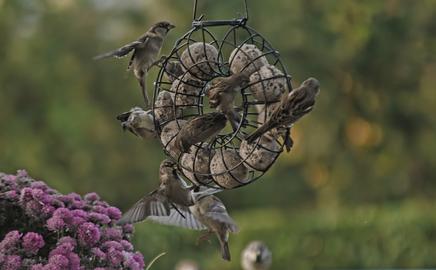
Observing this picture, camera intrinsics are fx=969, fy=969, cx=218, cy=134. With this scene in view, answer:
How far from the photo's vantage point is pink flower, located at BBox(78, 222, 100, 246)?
116 inches

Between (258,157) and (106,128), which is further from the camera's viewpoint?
(106,128)

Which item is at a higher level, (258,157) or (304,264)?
(304,264)

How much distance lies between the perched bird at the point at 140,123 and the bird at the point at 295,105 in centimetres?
54

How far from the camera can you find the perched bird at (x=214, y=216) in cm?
A: 295

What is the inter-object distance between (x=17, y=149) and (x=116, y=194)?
1.50 metres

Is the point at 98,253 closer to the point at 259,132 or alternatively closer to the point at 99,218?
the point at 99,218

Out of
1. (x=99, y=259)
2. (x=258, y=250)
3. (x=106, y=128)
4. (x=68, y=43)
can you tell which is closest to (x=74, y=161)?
(x=106, y=128)

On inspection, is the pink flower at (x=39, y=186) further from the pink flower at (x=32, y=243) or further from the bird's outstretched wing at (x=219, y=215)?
the bird's outstretched wing at (x=219, y=215)

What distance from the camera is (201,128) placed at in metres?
2.80

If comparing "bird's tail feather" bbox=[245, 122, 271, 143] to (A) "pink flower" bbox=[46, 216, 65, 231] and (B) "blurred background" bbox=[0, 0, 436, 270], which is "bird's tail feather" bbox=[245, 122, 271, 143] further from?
(B) "blurred background" bbox=[0, 0, 436, 270]

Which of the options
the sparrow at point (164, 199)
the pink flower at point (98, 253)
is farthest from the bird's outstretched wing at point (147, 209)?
the pink flower at point (98, 253)

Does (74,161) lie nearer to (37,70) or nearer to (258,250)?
(37,70)

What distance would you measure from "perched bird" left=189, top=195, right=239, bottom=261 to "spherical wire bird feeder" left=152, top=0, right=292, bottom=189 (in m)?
0.05

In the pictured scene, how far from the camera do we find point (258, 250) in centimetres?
631
